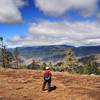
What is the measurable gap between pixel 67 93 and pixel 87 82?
318 inches

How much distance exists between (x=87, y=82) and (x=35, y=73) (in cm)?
1159

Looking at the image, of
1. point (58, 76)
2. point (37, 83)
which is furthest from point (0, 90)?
point (58, 76)

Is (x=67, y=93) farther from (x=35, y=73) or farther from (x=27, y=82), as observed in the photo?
(x=35, y=73)

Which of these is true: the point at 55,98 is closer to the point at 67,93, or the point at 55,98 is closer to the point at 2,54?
the point at 67,93

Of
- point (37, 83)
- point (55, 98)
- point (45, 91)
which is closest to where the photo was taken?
point (55, 98)

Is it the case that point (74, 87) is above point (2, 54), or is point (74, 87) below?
below

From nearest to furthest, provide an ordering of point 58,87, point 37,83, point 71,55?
point 58,87 → point 37,83 → point 71,55

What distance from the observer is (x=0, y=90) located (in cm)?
3816

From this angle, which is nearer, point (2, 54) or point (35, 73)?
point (35, 73)

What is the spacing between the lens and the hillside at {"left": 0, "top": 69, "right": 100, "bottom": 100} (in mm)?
34125

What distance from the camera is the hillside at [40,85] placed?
34.1 m

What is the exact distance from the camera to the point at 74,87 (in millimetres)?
38844

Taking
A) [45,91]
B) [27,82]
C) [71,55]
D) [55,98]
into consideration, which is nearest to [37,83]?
[27,82]

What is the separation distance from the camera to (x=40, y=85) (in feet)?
132
